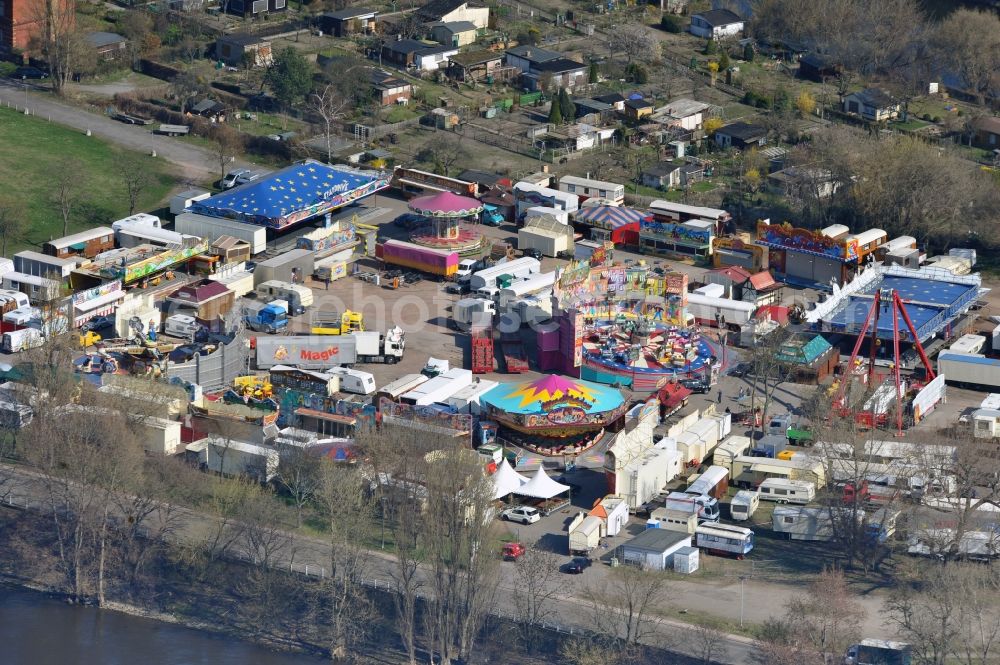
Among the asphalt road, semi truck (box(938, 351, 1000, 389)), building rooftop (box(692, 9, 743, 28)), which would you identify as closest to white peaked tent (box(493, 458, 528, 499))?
semi truck (box(938, 351, 1000, 389))

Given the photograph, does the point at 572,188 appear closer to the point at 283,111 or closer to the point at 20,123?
the point at 283,111

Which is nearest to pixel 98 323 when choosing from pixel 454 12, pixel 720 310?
pixel 720 310

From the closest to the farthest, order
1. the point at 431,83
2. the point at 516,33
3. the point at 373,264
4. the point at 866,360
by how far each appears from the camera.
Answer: the point at 866,360 < the point at 373,264 < the point at 431,83 < the point at 516,33

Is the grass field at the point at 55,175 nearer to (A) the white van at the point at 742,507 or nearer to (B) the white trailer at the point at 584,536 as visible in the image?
(B) the white trailer at the point at 584,536

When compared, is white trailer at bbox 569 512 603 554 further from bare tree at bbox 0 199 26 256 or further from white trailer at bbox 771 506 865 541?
bare tree at bbox 0 199 26 256

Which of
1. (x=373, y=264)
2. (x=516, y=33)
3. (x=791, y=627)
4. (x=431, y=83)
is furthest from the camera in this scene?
(x=516, y=33)

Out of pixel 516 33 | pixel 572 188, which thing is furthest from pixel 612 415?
pixel 516 33

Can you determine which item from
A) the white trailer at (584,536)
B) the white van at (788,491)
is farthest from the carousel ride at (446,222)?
the white trailer at (584,536)
